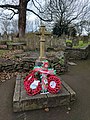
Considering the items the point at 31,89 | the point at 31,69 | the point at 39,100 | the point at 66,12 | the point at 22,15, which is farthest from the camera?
the point at 66,12

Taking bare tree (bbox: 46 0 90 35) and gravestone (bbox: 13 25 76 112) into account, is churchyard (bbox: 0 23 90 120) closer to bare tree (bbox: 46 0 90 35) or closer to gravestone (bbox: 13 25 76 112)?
gravestone (bbox: 13 25 76 112)

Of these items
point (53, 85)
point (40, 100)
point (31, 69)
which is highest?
point (53, 85)

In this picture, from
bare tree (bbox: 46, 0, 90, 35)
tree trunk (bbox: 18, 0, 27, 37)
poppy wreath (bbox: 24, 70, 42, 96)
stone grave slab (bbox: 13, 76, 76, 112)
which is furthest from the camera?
bare tree (bbox: 46, 0, 90, 35)

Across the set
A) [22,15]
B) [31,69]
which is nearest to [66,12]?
[22,15]

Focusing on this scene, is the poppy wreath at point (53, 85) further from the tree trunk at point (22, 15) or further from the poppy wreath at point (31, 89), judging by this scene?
the tree trunk at point (22, 15)

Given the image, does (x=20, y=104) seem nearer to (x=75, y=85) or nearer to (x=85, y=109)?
(x=85, y=109)

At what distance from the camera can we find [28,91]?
9.75ft

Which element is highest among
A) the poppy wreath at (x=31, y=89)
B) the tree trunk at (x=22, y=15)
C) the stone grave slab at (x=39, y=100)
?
the tree trunk at (x=22, y=15)

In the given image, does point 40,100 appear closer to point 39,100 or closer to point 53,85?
point 39,100

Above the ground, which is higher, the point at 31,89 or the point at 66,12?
the point at 66,12

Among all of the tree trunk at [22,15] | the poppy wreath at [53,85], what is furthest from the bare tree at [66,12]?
the poppy wreath at [53,85]

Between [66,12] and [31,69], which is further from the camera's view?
[66,12]

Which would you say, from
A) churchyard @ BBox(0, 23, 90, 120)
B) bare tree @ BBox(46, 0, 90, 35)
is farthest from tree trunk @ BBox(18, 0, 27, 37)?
bare tree @ BBox(46, 0, 90, 35)

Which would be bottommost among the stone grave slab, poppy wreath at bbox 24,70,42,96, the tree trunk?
the stone grave slab
